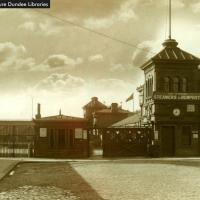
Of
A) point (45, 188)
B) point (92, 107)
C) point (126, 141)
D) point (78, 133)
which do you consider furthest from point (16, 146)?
point (92, 107)

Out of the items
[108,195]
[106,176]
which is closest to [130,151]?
[106,176]

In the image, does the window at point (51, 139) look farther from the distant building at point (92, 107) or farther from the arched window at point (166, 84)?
the distant building at point (92, 107)

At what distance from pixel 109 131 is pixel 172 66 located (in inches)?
304

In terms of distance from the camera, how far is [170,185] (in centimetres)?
1603

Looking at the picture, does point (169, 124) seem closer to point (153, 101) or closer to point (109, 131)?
point (153, 101)

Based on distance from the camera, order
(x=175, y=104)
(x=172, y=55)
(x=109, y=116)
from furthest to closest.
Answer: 1. (x=109, y=116)
2. (x=172, y=55)
3. (x=175, y=104)

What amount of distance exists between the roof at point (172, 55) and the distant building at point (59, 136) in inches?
338

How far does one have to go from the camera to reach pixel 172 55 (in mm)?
38344

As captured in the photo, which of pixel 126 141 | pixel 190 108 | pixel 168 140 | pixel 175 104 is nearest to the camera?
pixel 126 141

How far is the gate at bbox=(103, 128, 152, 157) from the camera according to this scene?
35.7 meters

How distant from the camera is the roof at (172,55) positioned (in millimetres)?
37469

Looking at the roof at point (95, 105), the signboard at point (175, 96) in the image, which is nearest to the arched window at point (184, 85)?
the signboard at point (175, 96)

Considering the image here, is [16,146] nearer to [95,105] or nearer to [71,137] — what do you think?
[71,137]

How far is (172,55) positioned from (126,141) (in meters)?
8.35
